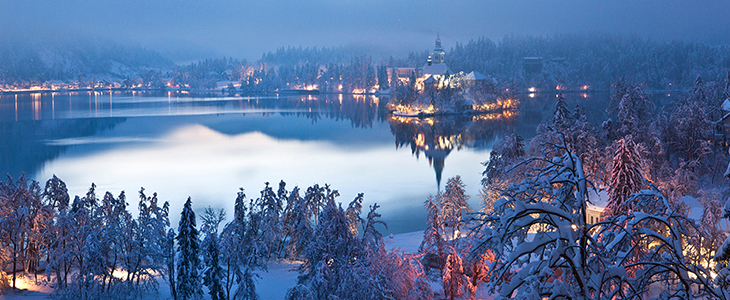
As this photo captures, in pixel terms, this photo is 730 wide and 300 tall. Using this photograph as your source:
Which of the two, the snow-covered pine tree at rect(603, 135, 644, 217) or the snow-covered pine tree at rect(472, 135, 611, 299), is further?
the snow-covered pine tree at rect(603, 135, 644, 217)

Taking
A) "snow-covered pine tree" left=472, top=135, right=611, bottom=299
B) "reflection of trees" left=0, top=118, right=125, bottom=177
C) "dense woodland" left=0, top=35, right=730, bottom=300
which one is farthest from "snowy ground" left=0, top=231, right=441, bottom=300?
"reflection of trees" left=0, top=118, right=125, bottom=177

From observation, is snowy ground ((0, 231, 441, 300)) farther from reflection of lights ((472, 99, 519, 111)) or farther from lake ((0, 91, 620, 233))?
reflection of lights ((472, 99, 519, 111))

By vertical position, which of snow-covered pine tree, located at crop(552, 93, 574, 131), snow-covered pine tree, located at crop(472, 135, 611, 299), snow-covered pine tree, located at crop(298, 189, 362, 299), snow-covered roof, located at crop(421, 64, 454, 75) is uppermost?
snow-covered roof, located at crop(421, 64, 454, 75)

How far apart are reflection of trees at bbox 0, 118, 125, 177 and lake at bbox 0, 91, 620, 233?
0.35ft

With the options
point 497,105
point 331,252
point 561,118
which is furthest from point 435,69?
point 331,252

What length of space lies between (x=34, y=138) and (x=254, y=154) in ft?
89.3

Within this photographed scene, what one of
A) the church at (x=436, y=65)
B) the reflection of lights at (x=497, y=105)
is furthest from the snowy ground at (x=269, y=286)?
the church at (x=436, y=65)

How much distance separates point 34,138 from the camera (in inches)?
2448

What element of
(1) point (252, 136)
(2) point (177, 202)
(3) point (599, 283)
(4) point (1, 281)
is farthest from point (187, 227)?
(1) point (252, 136)

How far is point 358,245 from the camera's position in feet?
52.6

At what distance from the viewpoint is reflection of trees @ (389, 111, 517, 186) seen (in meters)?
56.6

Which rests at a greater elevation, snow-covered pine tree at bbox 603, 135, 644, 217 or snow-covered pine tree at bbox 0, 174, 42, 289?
snow-covered pine tree at bbox 603, 135, 644, 217

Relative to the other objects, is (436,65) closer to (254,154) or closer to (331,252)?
(254,154)

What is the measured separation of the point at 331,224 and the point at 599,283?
35.8 feet
